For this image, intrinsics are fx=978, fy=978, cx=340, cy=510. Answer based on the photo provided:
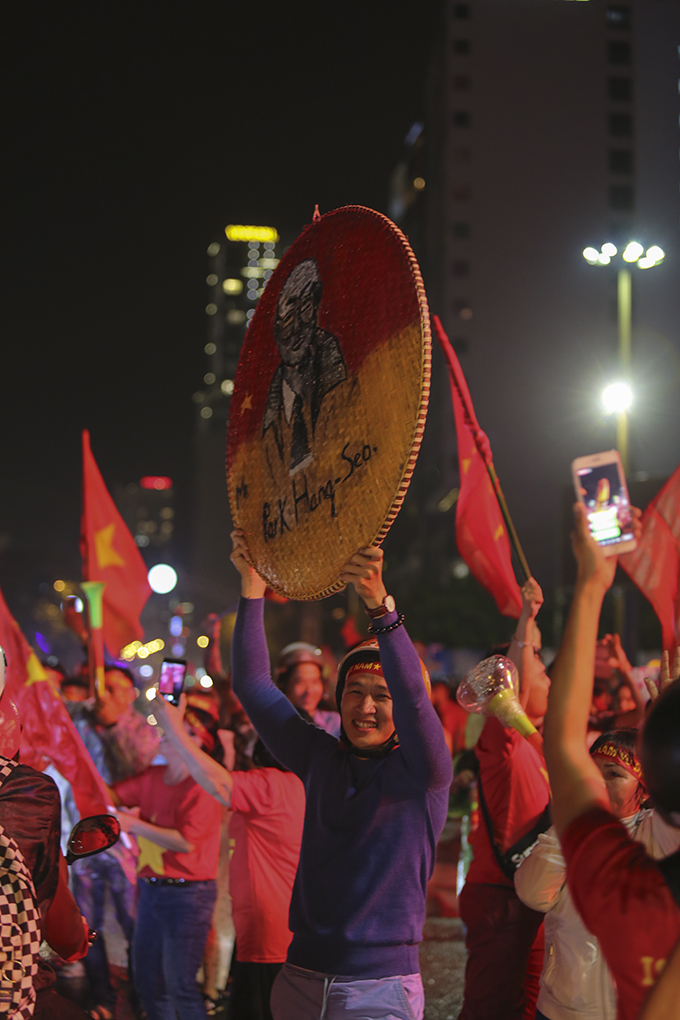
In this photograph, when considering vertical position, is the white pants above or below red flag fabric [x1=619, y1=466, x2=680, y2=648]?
below

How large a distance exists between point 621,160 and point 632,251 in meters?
46.5

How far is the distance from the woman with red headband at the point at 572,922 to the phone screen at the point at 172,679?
1705 mm

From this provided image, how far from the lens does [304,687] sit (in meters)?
5.51

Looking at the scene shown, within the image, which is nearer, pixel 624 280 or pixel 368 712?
pixel 368 712

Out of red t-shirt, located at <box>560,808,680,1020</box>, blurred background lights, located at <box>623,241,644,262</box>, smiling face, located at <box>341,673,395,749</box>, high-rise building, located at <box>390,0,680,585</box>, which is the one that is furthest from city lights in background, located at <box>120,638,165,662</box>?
high-rise building, located at <box>390,0,680,585</box>

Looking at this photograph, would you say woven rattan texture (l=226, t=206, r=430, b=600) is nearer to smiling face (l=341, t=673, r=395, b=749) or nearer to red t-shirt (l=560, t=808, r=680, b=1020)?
smiling face (l=341, t=673, r=395, b=749)

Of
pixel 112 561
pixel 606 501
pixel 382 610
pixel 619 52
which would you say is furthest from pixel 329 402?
pixel 619 52

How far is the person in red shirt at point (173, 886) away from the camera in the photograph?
15.1ft

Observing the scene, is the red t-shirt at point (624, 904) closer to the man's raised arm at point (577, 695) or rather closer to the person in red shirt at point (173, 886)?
the man's raised arm at point (577, 695)

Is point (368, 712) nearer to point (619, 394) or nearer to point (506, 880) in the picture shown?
point (506, 880)

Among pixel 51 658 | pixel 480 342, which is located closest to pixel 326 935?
pixel 51 658

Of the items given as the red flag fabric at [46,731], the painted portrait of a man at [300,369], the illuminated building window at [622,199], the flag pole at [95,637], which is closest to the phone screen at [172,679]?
the red flag fabric at [46,731]

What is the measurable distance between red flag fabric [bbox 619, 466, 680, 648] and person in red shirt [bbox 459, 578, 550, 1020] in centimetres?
130

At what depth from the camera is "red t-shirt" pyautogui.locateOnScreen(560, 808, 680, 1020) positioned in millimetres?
1598
